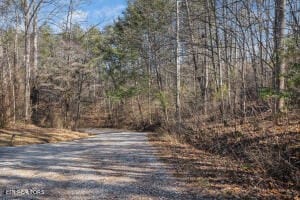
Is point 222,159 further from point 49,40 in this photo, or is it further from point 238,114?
point 49,40

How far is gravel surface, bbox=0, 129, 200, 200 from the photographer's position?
627 cm

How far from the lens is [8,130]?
16328 millimetres

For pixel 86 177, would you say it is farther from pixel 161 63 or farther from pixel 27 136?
pixel 161 63

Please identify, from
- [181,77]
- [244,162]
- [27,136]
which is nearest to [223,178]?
[244,162]

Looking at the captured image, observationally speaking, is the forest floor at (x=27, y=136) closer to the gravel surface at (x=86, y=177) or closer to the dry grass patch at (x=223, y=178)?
the gravel surface at (x=86, y=177)

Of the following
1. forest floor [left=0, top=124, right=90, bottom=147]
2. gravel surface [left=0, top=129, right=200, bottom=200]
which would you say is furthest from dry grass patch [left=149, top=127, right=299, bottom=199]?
forest floor [left=0, top=124, right=90, bottom=147]

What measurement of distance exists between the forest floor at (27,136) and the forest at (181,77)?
868 mm

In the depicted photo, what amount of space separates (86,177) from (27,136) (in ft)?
30.4

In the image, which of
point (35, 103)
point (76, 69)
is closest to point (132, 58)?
point (76, 69)

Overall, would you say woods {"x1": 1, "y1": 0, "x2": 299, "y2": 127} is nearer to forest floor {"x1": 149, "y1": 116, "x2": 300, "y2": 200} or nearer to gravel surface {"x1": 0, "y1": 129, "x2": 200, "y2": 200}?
forest floor {"x1": 149, "y1": 116, "x2": 300, "y2": 200}

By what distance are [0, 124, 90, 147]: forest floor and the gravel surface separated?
10.8ft

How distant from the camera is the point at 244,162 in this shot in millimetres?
9219

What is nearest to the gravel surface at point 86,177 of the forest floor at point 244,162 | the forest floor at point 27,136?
the forest floor at point 244,162

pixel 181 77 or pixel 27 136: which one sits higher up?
pixel 181 77
